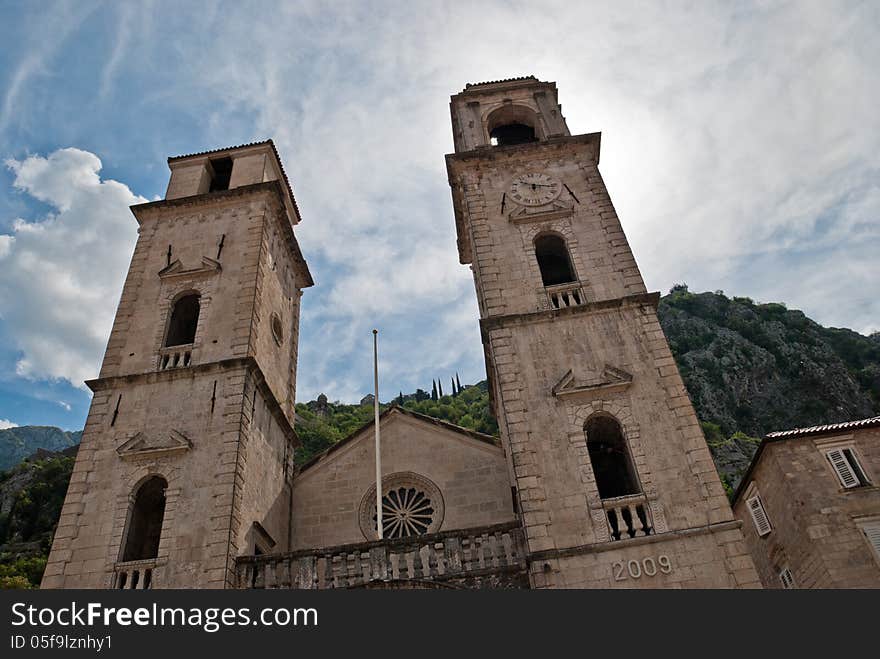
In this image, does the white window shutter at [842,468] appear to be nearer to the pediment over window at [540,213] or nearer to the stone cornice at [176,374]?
the pediment over window at [540,213]

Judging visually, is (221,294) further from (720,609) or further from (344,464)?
(720,609)

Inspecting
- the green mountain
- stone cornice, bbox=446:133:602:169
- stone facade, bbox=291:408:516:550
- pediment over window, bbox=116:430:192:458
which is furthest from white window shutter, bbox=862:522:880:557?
the green mountain

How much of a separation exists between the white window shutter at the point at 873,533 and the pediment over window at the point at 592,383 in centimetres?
767

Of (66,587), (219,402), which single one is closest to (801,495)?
(219,402)

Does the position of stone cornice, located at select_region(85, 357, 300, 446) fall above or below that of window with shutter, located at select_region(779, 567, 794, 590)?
above

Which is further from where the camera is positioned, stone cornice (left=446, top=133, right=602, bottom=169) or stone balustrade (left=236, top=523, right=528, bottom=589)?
stone cornice (left=446, top=133, right=602, bottom=169)

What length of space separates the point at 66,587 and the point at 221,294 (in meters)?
Answer: 7.87

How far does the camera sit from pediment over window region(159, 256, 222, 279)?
1927 cm

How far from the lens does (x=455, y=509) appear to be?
57.3ft

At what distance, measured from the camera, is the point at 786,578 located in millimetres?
19203

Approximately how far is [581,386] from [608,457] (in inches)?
87.0

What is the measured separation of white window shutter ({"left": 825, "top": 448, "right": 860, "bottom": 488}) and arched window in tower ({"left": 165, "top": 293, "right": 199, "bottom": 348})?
17166mm

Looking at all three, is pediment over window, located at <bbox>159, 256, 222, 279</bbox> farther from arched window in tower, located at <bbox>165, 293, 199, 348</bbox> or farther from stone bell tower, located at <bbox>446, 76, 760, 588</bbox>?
stone bell tower, located at <bbox>446, 76, 760, 588</bbox>

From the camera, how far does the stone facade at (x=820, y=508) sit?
17.2 meters
